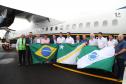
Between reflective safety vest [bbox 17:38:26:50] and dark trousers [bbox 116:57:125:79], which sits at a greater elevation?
reflective safety vest [bbox 17:38:26:50]

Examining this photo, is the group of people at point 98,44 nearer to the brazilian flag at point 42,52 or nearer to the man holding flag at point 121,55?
the man holding flag at point 121,55

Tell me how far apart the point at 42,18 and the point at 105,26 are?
934cm

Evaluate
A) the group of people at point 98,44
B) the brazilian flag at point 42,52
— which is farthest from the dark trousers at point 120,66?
the brazilian flag at point 42,52

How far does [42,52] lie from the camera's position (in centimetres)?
1473

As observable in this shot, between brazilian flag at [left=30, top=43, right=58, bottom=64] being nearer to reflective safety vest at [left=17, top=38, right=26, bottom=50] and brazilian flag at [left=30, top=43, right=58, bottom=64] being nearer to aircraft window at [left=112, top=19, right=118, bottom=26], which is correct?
reflective safety vest at [left=17, top=38, right=26, bottom=50]

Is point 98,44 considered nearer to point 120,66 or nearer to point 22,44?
point 120,66

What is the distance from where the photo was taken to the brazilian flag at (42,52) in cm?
1469

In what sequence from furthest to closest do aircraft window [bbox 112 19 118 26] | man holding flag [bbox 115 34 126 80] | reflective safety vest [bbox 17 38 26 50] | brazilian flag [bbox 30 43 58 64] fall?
aircraft window [bbox 112 19 118 26] < brazilian flag [bbox 30 43 58 64] < reflective safety vest [bbox 17 38 26 50] < man holding flag [bbox 115 34 126 80]

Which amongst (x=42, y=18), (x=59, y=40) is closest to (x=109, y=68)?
(x=59, y=40)

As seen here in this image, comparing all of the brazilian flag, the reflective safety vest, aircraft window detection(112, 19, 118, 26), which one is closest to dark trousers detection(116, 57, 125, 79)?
the brazilian flag

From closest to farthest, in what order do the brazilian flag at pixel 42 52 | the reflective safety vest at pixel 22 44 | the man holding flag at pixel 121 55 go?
the man holding flag at pixel 121 55
the reflective safety vest at pixel 22 44
the brazilian flag at pixel 42 52

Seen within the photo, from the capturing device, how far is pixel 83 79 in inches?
403

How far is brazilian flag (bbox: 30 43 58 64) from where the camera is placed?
14688mm

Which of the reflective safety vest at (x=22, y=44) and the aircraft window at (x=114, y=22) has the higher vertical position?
the aircraft window at (x=114, y=22)
